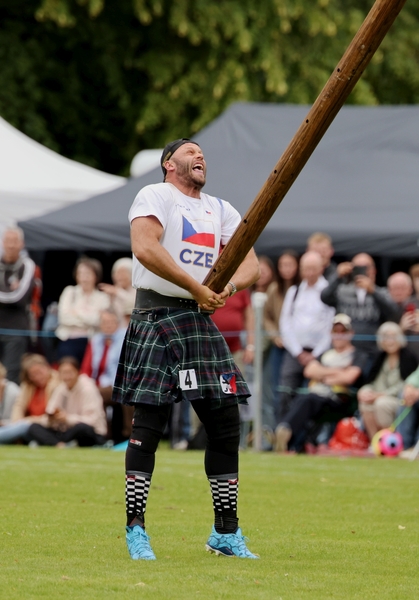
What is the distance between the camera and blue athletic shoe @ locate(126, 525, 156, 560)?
5.40 meters

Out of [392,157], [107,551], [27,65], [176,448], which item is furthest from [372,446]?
[27,65]

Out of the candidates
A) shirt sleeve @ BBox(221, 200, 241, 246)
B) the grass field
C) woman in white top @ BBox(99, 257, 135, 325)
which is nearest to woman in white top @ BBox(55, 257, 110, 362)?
woman in white top @ BBox(99, 257, 135, 325)

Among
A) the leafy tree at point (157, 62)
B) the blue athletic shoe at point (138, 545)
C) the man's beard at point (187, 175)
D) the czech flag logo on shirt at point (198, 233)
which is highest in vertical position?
the leafy tree at point (157, 62)

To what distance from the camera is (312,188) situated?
45.9 ft

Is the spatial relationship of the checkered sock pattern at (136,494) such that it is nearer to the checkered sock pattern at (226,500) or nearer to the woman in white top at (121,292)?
the checkered sock pattern at (226,500)

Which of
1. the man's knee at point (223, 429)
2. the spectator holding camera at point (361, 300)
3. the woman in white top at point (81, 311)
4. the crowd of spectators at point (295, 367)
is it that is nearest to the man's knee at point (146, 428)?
the man's knee at point (223, 429)

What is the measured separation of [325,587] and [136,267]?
158 cm

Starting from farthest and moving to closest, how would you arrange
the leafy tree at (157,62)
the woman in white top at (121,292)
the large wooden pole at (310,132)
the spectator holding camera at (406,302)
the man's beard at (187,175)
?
the leafy tree at (157,62) → the woman in white top at (121,292) → the spectator holding camera at (406,302) → the man's beard at (187,175) → the large wooden pole at (310,132)

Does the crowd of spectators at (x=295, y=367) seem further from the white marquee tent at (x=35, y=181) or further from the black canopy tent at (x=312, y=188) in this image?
the white marquee tent at (x=35, y=181)

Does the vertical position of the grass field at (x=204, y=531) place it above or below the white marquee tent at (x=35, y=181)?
below

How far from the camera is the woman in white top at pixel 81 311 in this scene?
12711mm

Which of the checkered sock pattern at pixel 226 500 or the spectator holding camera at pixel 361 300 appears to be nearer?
the checkered sock pattern at pixel 226 500

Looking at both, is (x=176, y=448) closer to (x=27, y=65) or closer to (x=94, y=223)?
(x=94, y=223)

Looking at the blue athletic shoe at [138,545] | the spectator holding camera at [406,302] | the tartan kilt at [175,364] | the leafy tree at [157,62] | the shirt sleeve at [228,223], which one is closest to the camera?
the blue athletic shoe at [138,545]
